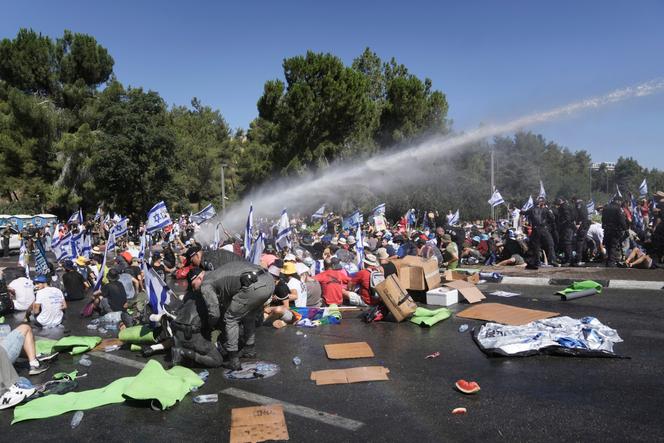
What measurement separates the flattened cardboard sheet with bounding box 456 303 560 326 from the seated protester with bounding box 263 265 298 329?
9.35 ft

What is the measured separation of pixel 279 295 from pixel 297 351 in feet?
5.64

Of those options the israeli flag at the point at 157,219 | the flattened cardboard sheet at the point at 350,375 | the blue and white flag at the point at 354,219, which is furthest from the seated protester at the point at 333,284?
the blue and white flag at the point at 354,219

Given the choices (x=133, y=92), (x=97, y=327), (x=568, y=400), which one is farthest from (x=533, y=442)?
(x=133, y=92)

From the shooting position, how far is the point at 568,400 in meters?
4.86

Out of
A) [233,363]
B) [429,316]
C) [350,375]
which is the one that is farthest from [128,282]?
[350,375]

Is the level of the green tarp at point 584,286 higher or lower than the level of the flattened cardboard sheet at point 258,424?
lower

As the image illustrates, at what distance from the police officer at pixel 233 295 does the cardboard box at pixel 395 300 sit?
2.69m

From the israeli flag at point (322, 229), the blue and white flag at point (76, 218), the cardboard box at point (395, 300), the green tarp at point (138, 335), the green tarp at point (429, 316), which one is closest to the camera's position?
the green tarp at point (138, 335)

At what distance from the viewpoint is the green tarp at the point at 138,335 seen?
704 cm

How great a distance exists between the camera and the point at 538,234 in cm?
1338

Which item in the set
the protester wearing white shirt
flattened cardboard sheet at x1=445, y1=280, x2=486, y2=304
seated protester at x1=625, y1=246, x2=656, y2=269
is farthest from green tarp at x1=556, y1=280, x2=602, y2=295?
the protester wearing white shirt

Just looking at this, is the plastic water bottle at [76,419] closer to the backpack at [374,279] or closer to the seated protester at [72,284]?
the backpack at [374,279]

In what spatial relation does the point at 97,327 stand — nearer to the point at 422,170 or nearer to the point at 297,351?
the point at 297,351

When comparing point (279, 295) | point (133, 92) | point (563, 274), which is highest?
point (133, 92)
